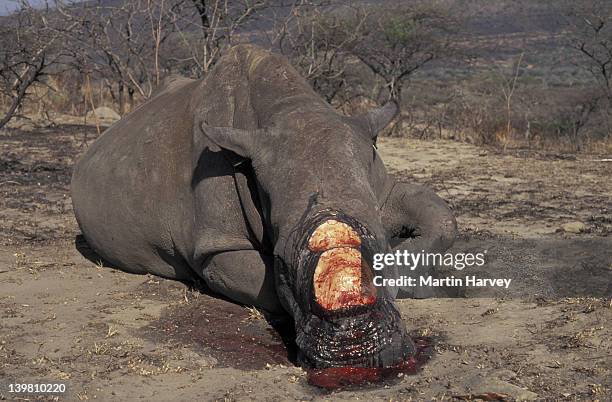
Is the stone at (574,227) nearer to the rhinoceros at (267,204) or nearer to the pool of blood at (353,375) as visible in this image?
the rhinoceros at (267,204)

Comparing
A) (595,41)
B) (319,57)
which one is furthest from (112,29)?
(595,41)

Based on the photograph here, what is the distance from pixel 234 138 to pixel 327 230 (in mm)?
1149

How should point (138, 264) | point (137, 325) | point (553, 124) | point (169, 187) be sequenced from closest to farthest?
point (137, 325) < point (169, 187) < point (138, 264) < point (553, 124)

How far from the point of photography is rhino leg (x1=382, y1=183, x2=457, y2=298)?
21.5 ft

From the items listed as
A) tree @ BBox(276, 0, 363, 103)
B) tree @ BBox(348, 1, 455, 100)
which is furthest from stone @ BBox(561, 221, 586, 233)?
tree @ BBox(348, 1, 455, 100)

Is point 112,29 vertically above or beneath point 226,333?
above

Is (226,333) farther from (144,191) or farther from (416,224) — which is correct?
(144,191)

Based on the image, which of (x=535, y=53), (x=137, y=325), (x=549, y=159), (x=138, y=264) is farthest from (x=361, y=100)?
(x=535, y=53)

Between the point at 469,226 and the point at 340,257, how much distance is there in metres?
4.32

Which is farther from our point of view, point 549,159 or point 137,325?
point 549,159

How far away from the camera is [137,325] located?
629cm

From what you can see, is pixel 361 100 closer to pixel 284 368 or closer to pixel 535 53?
pixel 284 368

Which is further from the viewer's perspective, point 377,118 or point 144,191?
point 144,191

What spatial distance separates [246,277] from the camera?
20.8 ft
